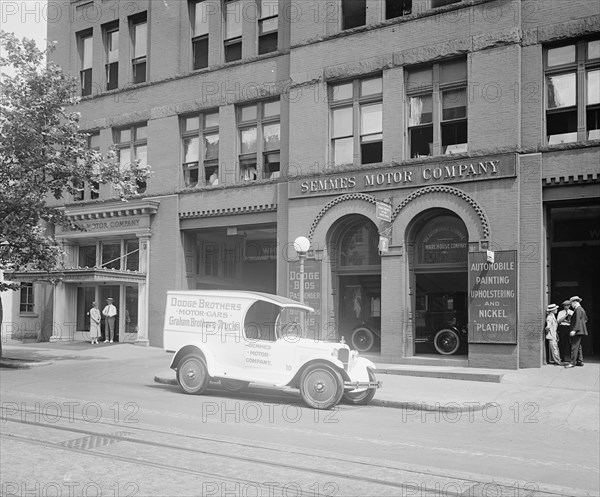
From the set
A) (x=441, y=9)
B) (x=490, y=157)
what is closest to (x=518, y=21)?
(x=441, y=9)

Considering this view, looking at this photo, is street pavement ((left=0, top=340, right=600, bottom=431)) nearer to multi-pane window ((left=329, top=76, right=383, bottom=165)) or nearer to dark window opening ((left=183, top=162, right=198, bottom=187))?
multi-pane window ((left=329, top=76, right=383, bottom=165))

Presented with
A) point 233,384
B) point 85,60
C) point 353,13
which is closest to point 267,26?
point 353,13

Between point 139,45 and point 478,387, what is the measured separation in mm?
18761

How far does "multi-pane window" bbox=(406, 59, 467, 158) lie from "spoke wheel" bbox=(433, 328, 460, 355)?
5066 millimetres

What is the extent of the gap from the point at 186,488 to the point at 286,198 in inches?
612

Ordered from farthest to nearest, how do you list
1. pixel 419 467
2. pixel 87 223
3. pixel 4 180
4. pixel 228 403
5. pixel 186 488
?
pixel 87 223, pixel 4 180, pixel 228 403, pixel 419 467, pixel 186 488

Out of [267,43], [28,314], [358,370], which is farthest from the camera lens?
[28,314]

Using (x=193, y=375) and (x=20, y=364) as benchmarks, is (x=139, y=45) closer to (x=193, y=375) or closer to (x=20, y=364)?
(x=20, y=364)

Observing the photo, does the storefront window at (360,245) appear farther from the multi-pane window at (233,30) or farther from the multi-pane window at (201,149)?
the multi-pane window at (233,30)

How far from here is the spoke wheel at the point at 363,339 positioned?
20.3m

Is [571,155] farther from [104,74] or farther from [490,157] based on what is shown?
[104,74]

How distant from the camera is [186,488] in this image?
21.9 feet

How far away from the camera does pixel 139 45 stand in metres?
26.4

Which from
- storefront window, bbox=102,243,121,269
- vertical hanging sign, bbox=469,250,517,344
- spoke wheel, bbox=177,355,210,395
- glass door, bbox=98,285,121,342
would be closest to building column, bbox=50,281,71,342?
glass door, bbox=98,285,121,342
